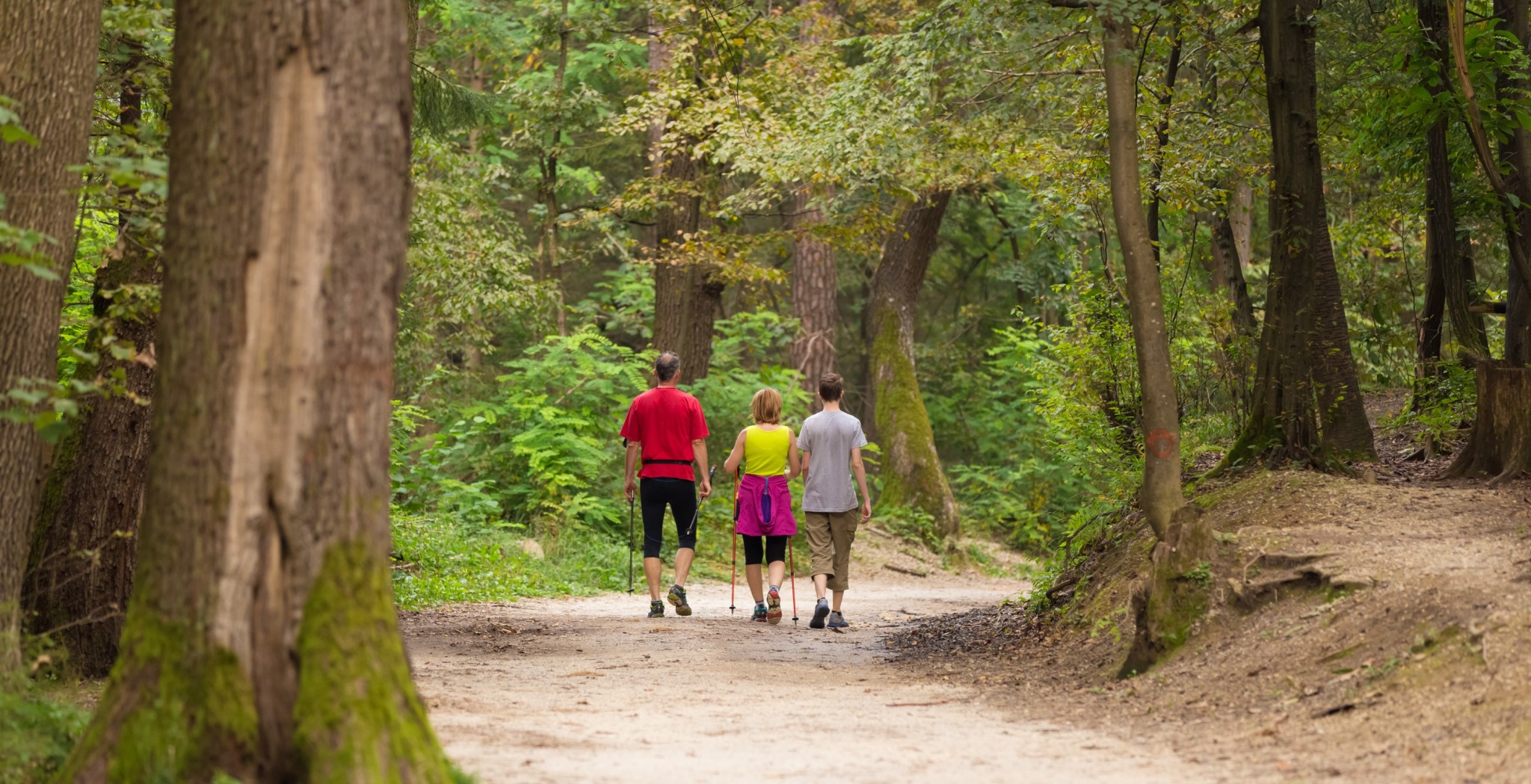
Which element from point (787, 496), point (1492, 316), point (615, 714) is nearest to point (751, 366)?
point (1492, 316)

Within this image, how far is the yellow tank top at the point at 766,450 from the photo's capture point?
11797 millimetres

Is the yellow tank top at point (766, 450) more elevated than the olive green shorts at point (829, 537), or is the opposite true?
the yellow tank top at point (766, 450)

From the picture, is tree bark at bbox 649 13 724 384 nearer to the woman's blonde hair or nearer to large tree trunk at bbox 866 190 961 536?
large tree trunk at bbox 866 190 961 536

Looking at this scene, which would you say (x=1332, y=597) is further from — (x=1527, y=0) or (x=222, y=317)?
(x=1527, y=0)

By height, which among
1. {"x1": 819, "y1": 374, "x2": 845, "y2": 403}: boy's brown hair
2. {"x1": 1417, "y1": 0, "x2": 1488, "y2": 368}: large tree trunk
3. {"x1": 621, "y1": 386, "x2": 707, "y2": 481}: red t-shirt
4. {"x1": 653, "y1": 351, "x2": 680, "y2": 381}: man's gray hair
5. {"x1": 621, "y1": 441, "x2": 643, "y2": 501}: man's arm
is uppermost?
{"x1": 1417, "y1": 0, "x2": 1488, "y2": 368}: large tree trunk

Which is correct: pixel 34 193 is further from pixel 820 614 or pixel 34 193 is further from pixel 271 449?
pixel 820 614

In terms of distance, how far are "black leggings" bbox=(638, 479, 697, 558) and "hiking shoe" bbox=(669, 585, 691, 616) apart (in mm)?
385

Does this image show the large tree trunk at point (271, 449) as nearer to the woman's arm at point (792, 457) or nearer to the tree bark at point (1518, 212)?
the woman's arm at point (792, 457)

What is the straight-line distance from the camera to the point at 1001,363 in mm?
29031

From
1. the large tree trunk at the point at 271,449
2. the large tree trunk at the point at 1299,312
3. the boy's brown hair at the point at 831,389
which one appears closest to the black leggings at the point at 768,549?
the boy's brown hair at the point at 831,389

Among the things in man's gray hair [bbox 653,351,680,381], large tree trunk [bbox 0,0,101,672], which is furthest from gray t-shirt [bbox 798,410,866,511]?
large tree trunk [bbox 0,0,101,672]

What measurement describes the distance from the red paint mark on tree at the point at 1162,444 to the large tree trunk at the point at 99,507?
5681 mm

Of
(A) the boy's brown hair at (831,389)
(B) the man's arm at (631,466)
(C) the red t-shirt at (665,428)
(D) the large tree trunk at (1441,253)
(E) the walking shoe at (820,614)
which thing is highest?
(D) the large tree trunk at (1441,253)

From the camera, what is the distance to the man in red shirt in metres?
11.7
